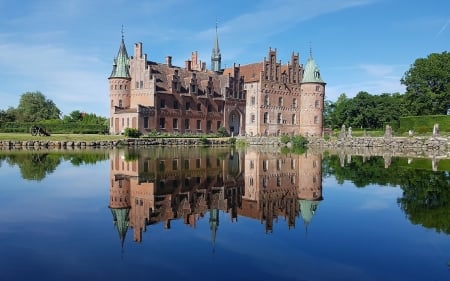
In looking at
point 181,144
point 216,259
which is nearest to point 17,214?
point 216,259

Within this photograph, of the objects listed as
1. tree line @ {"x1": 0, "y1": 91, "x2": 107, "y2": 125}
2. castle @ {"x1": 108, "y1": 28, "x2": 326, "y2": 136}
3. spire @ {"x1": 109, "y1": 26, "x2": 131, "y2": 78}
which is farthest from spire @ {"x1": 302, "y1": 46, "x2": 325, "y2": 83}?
tree line @ {"x1": 0, "y1": 91, "x2": 107, "y2": 125}

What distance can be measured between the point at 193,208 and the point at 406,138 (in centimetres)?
4260

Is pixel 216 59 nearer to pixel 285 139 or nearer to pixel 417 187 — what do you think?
pixel 285 139

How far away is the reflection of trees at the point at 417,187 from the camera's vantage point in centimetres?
1020

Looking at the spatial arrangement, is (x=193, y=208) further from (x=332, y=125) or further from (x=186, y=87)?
(x=332, y=125)

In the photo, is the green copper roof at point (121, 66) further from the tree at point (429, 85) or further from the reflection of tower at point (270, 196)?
the tree at point (429, 85)

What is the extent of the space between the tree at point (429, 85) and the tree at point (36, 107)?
7441cm

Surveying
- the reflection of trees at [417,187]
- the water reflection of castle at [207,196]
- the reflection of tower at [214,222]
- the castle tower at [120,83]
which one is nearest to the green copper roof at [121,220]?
the water reflection of castle at [207,196]

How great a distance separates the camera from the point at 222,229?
9211 mm

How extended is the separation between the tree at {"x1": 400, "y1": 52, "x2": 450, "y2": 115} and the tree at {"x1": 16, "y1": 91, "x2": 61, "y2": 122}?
74.4 m

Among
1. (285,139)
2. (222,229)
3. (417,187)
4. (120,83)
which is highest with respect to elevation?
(120,83)

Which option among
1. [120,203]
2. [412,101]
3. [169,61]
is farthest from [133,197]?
[412,101]

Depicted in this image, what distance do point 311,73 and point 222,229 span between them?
59810 mm

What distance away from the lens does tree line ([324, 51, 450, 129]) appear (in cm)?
6259
